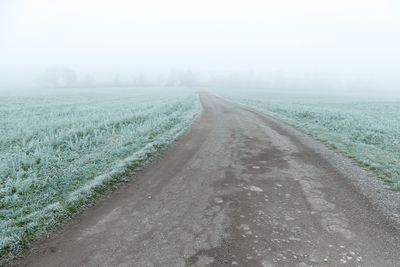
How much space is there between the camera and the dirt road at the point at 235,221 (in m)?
6.32

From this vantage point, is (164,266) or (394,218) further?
(394,218)

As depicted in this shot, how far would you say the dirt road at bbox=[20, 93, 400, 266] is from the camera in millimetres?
6320

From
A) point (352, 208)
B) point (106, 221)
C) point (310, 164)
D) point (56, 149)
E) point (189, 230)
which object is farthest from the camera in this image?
point (56, 149)

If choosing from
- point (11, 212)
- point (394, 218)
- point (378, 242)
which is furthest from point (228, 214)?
point (11, 212)

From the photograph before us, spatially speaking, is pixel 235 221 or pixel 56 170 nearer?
pixel 235 221

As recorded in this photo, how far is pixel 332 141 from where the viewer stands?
58.7 feet

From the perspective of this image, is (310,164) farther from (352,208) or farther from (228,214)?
(228,214)

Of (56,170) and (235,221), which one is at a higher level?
(235,221)

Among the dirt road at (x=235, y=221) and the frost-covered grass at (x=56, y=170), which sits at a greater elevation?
the dirt road at (x=235, y=221)

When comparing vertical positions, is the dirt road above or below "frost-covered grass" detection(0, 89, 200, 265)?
above

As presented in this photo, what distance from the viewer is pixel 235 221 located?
7.75 meters

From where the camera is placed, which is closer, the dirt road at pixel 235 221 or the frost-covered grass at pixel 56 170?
the dirt road at pixel 235 221

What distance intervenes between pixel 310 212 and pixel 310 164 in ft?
16.5

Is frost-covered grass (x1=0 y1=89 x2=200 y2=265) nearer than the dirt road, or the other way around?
the dirt road
